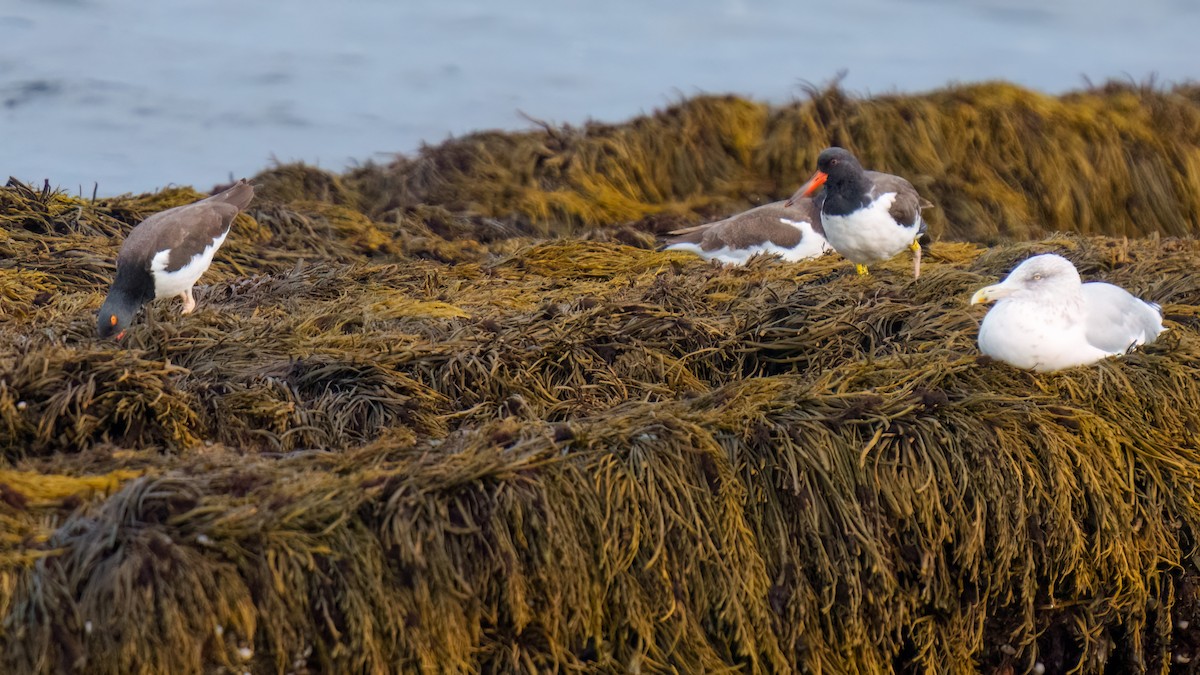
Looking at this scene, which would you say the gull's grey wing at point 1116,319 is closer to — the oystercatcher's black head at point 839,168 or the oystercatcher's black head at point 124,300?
the oystercatcher's black head at point 839,168

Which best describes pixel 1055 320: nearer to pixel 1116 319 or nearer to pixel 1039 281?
pixel 1039 281

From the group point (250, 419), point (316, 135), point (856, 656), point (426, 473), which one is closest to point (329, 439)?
point (250, 419)

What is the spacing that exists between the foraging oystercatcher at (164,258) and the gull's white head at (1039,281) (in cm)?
294

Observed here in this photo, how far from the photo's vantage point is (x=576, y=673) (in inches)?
114

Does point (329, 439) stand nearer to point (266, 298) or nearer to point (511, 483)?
point (511, 483)

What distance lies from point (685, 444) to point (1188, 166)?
624cm

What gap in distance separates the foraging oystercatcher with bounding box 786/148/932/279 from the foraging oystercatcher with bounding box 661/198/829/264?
2.67ft

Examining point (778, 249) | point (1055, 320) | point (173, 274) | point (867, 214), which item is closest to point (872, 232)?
point (867, 214)

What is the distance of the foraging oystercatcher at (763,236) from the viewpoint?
654 cm

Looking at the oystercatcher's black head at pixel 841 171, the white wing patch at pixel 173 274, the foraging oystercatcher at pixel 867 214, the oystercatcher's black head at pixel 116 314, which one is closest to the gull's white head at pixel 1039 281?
the foraging oystercatcher at pixel 867 214

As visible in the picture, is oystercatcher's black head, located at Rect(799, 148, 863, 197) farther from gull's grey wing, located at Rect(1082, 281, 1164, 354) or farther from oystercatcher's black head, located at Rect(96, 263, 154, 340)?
oystercatcher's black head, located at Rect(96, 263, 154, 340)

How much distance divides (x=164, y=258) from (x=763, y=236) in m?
3.21

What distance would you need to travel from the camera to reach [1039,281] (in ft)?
12.6

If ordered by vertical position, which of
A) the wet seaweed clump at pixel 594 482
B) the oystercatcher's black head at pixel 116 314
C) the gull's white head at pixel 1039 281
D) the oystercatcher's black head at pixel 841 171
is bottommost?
the wet seaweed clump at pixel 594 482
